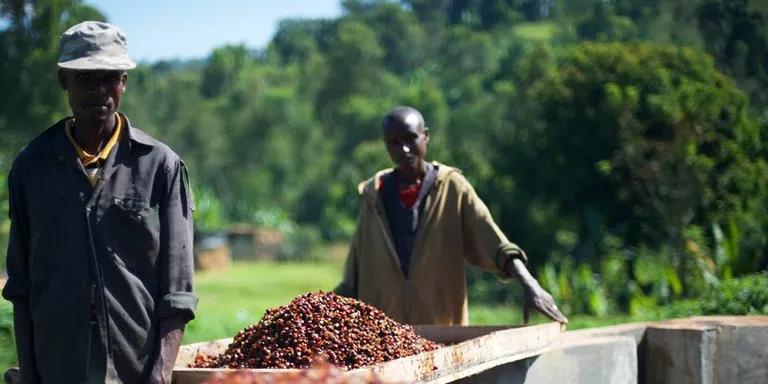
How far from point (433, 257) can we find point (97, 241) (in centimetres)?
288

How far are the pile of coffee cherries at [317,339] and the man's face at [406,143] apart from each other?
1.72 m

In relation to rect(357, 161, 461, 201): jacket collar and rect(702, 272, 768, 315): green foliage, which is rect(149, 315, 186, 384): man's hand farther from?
rect(702, 272, 768, 315): green foliage

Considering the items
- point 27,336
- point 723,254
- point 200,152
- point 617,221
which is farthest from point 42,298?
point 200,152

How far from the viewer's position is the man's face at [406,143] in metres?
6.81

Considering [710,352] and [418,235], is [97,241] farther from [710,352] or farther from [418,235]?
[710,352]

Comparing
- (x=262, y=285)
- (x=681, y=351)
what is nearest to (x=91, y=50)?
(x=681, y=351)

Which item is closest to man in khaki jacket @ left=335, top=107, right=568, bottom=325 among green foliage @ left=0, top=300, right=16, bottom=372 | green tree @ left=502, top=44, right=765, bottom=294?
green foliage @ left=0, top=300, right=16, bottom=372

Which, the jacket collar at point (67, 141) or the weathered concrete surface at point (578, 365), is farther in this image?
the weathered concrete surface at point (578, 365)

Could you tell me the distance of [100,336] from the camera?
4188mm

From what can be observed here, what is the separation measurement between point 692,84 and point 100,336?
2177 cm

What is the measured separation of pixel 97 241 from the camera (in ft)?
13.8

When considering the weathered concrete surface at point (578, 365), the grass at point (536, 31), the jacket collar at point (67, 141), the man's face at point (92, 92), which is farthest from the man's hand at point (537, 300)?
the grass at point (536, 31)

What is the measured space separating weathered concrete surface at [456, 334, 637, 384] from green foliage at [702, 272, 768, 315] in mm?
2291

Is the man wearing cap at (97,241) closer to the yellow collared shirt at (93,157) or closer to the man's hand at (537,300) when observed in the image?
the yellow collared shirt at (93,157)
